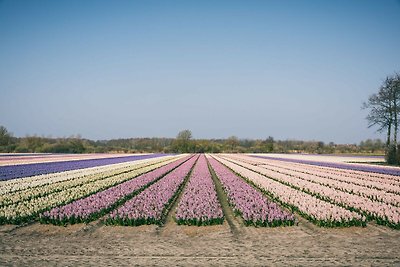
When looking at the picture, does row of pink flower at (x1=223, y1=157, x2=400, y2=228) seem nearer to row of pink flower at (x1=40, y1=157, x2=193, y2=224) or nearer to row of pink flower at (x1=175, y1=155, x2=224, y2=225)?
row of pink flower at (x1=175, y1=155, x2=224, y2=225)

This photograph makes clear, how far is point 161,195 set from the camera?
48.4 feet

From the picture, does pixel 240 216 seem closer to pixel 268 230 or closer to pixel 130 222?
pixel 268 230

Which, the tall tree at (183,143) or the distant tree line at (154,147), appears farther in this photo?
the tall tree at (183,143)

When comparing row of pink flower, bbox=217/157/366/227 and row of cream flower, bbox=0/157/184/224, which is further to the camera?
row of cream flower, bbox=0/157/184/224

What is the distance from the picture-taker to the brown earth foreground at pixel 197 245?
7.17 meters

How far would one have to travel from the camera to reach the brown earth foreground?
7168 mm

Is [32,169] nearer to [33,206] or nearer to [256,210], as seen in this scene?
→ [33,206]

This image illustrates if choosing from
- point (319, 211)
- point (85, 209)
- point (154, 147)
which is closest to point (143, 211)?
point (85, 209)

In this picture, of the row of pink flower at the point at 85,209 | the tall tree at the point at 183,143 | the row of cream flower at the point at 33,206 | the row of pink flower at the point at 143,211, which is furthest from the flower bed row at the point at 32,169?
the tall tree at the point at 183,143

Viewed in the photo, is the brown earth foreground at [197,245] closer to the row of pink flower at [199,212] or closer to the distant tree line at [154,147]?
the row of pink flower at [199,212]

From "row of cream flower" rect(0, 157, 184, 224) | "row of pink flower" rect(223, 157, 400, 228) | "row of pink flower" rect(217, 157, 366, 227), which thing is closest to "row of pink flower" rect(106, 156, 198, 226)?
"row of cream flower" rect(0, 157, 184, 224)

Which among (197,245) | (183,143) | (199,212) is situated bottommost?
(197,245)

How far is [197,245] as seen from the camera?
331 inches

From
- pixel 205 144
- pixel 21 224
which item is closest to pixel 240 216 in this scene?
pixel 21 224
